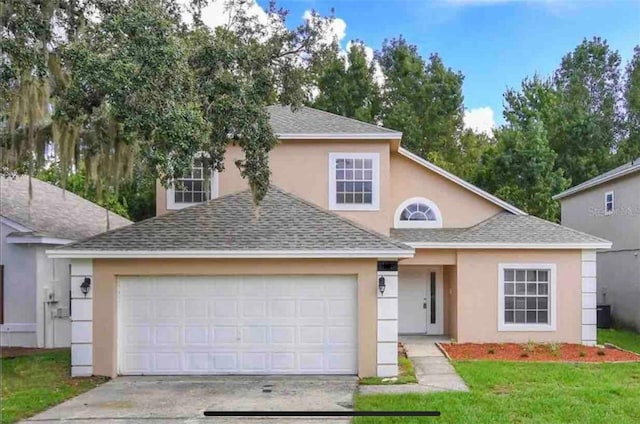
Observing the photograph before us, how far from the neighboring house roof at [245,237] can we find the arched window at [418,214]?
4391 mm

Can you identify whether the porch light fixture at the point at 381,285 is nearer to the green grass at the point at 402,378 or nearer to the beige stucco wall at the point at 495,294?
the green grass at the point at 402,378

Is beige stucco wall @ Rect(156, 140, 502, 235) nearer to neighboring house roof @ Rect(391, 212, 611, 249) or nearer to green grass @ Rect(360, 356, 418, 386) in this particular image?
neighboring house roof @ Rect(391, 212, 611, 249)

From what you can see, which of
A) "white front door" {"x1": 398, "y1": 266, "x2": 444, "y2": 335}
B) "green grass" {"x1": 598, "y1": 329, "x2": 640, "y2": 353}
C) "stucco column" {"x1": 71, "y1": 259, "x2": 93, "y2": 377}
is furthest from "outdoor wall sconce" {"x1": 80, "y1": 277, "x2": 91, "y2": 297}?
"green grass" {"x1": 598, "y1": 329, "x2": 640, "y2": 353}

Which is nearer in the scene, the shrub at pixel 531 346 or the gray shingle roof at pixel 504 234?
the shrub at pixel 531 346

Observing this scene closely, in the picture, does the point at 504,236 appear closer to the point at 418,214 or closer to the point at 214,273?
the point at 418,214

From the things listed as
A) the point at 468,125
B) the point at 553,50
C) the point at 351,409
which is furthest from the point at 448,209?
the point at 553,50

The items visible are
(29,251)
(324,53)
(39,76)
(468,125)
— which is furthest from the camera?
(468,125)

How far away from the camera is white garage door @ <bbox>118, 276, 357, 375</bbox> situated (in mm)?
11000

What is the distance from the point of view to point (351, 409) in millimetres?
8375

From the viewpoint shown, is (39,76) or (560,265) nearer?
(39,76)

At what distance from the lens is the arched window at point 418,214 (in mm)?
15984

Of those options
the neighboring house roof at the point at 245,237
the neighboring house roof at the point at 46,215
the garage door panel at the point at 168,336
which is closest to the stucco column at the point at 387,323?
the neighboring house roof at the point at 245,237

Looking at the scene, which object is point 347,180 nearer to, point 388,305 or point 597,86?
point 388,305

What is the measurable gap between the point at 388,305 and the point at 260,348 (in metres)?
2.54
